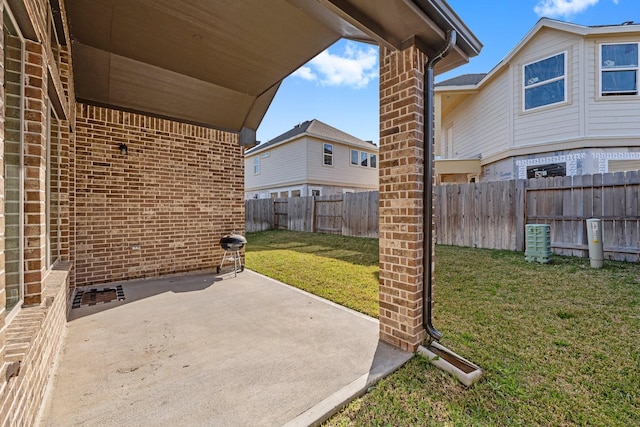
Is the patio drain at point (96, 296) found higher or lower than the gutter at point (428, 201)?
lower

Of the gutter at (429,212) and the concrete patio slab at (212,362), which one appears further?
the gutter at (429,212)

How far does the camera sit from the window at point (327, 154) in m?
17.5

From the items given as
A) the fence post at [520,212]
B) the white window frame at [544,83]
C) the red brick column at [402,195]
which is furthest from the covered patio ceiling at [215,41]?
the white window frame at [544,83]

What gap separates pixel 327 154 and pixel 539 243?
42.4ft

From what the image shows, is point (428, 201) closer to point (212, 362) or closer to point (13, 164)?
point (212, 362)

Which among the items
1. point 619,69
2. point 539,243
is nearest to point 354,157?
point 619,69

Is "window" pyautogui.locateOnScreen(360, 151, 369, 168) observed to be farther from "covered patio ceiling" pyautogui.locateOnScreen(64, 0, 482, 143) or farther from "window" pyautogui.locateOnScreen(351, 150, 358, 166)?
"covered patio ceiling" pyautogui.locateOnScreen(64, 0, 482, 143)

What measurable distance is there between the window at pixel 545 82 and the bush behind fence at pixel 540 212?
3697 mm

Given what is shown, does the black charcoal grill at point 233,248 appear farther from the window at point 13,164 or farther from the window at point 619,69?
the window at point 619,69

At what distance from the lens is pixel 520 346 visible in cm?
287

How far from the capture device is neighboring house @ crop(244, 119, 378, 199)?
667 inches

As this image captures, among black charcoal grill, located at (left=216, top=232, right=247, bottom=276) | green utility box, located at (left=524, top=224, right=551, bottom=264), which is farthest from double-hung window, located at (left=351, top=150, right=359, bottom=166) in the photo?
black charcoal grill, located at (left=216, top=232, right=247, bottom=276)

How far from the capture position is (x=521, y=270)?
223 inches

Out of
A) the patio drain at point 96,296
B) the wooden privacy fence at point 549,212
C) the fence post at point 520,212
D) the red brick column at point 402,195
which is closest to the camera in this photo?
the red brick column at point 402,195
